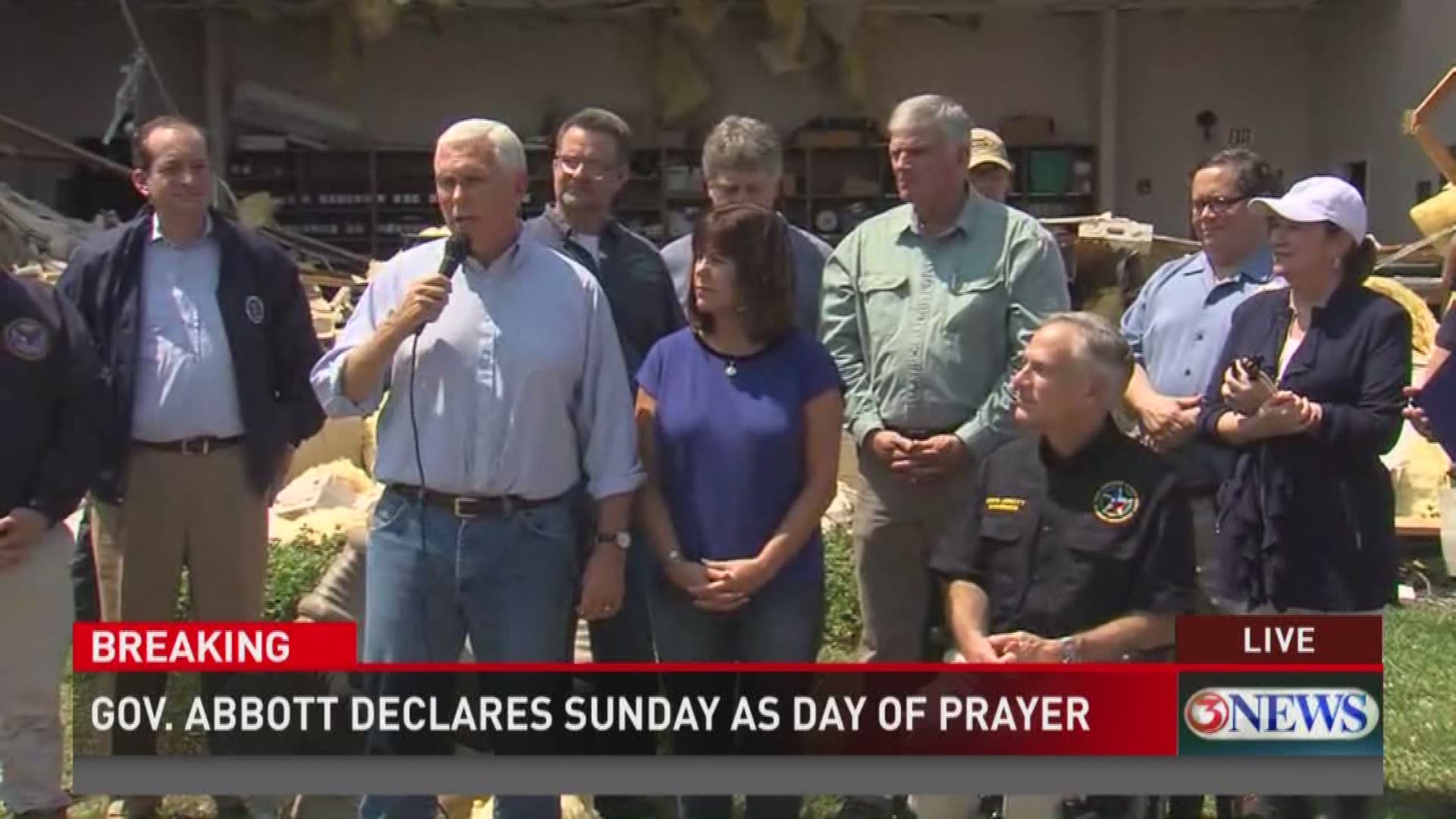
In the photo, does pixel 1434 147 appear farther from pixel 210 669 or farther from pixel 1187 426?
pixel 210 669

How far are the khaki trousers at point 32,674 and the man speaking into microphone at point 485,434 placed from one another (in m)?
0.82

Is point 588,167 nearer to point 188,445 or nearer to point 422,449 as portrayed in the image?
point 422,449

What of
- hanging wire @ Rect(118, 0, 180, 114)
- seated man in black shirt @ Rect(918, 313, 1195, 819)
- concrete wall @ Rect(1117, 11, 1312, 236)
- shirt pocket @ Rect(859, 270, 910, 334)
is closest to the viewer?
seated man in black shirt @ Rect(918, 313, 1195, 819)

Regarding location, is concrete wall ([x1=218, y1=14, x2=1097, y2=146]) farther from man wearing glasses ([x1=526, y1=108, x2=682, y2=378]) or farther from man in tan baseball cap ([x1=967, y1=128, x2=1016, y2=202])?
man wearing glasses ([x1=526, y1=108, x2=682, y2=378])

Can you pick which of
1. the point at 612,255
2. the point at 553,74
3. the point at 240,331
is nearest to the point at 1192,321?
the point at 612,255

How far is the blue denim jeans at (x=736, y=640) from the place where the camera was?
384cm

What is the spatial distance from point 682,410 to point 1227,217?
1.67 meters

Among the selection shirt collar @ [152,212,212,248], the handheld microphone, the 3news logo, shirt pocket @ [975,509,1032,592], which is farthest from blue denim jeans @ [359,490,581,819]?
the 3news logo

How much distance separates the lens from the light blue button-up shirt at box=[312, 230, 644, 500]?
3645 millimetres

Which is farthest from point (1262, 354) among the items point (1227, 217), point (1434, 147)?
point (1434, 147)

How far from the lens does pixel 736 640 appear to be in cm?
388

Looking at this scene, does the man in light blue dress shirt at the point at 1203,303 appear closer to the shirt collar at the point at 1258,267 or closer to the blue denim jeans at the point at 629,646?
the shirt collar at the point at 1258,267

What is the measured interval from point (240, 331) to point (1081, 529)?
7.20 ft

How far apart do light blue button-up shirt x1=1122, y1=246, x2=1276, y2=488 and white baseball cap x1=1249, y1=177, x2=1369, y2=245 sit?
0.40 m
